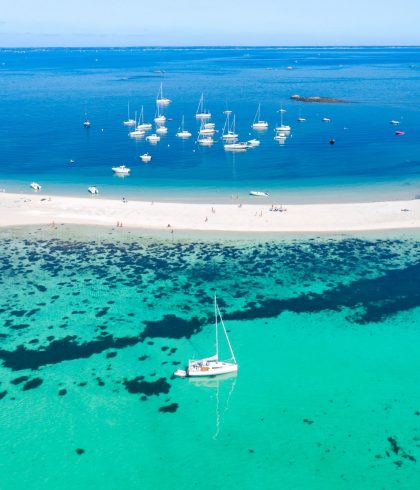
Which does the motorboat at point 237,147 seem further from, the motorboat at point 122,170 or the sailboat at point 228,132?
the motorboat at point 122,170

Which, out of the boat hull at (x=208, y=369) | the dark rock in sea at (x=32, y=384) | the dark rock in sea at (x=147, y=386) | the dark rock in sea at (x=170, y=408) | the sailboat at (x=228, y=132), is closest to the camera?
the dark rock in sea at (x=170, y=408)

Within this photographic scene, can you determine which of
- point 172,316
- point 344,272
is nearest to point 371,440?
point 172,316

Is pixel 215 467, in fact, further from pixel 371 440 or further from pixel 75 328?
pixel 75 328

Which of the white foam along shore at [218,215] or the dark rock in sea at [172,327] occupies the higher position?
the white foam along shore at [218,215]

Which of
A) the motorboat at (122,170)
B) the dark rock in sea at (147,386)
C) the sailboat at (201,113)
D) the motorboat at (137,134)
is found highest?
the sailboat at (201,113)

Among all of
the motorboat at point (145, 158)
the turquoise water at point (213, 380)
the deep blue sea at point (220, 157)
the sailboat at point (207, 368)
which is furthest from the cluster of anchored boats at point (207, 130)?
the sailboat at point (207, 368)

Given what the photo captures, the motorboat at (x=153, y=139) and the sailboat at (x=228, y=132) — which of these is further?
the motorboat at (x=153, y=139)

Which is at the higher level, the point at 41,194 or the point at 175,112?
the point at 175,112

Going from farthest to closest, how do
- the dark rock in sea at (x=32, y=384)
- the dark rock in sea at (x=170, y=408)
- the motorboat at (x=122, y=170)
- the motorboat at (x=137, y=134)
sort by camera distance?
the motorboat at (x=137, y=134) → the motorboat at (x=122, y=170) → the dark rock in sea at (x=32, y=384) → the dark rock in sea at (x=170, y=408)
